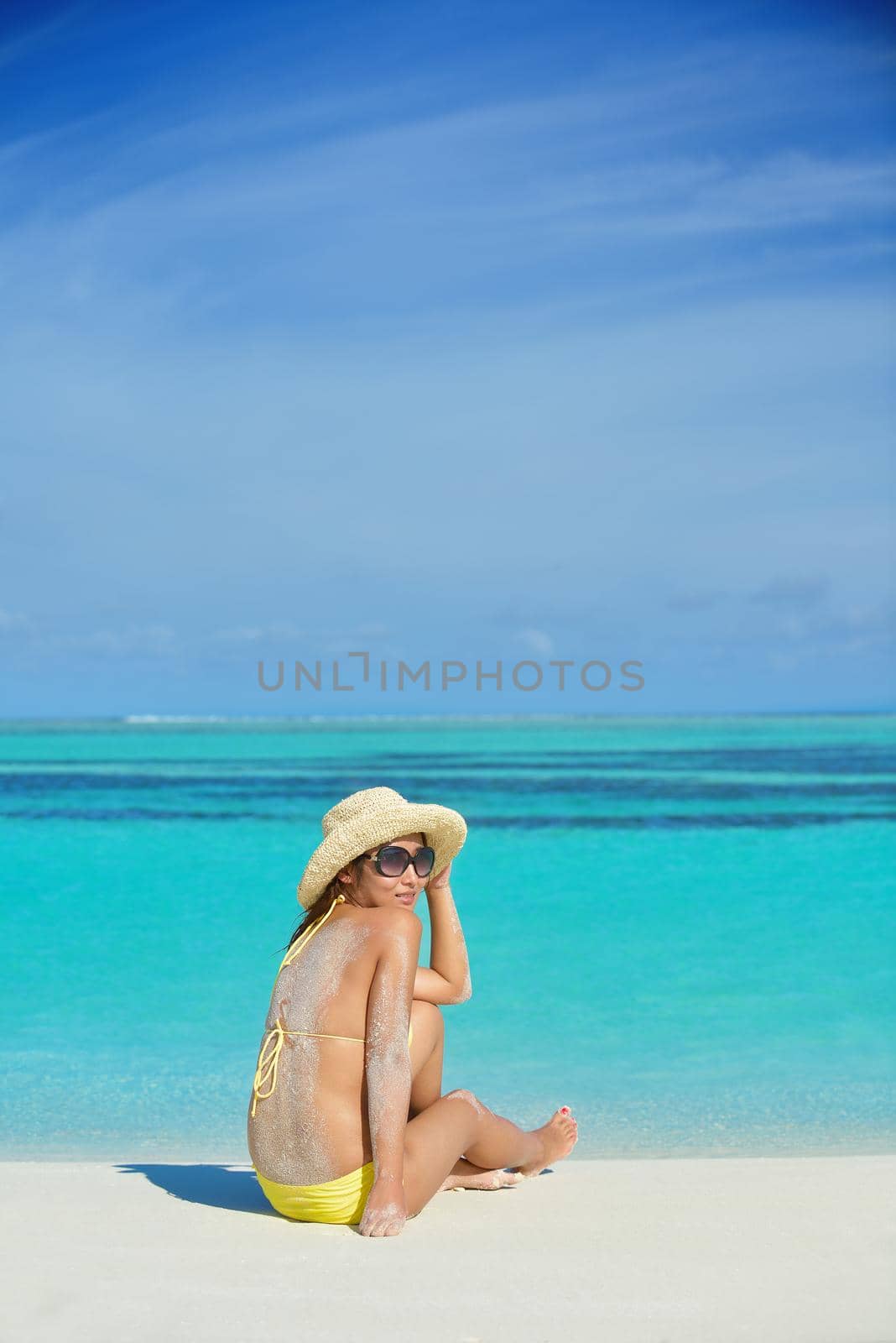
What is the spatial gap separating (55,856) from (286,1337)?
12.9 m

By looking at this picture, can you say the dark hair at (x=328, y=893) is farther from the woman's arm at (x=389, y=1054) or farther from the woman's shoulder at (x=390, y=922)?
the woman's arm at (x=389, y=1054)

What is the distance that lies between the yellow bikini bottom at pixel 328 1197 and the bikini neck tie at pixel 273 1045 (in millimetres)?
197

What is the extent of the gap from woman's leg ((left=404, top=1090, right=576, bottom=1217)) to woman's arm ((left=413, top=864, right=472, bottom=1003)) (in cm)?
24

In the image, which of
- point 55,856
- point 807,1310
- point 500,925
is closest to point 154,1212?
point 807,1310

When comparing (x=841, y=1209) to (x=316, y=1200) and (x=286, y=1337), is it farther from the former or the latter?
(x=286, y=1337)

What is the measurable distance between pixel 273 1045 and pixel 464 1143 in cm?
55

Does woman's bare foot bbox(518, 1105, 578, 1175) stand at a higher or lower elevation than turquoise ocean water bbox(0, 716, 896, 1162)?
lower

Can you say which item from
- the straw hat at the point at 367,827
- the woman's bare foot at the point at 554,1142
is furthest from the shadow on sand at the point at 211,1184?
the straw hat at the point at 367,827

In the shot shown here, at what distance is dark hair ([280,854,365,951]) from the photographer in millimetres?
3262

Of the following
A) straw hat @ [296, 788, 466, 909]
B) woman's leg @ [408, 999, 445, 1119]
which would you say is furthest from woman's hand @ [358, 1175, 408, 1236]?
straw hat @ [296, 788, 466, 909]

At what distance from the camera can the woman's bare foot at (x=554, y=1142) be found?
→ 3.75 m

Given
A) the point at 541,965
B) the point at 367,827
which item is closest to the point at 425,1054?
the point at 367,827

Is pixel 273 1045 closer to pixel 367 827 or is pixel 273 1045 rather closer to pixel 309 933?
pixel 309 933

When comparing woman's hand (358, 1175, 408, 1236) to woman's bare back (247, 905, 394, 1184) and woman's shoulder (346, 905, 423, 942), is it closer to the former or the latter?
woman's bare back (247, 905, 394, 1184)
